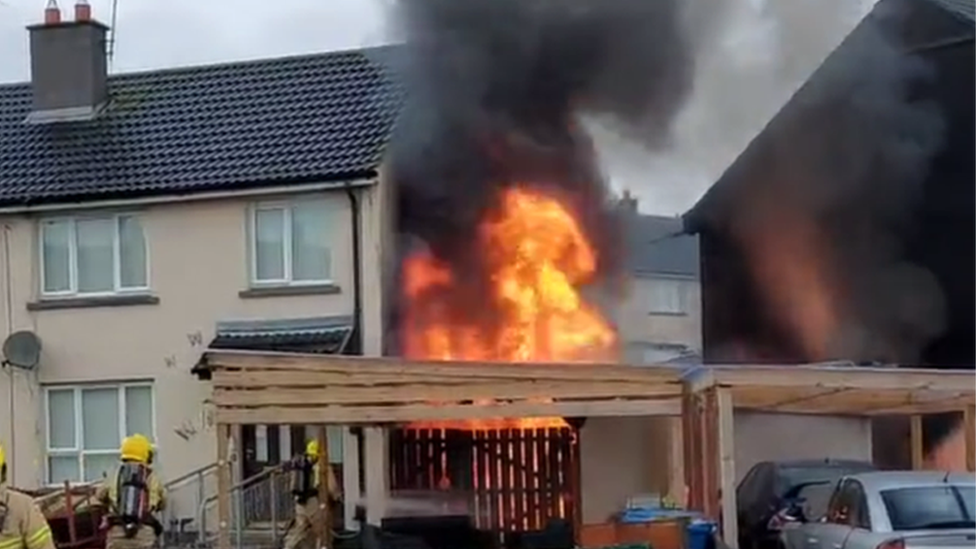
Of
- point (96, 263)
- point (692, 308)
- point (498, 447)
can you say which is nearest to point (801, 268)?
point (498, 447)

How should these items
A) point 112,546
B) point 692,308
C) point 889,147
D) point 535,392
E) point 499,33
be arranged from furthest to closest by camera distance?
point 692,308 < point 889,147 < point 499,33 < point 535,392 < point 112,546

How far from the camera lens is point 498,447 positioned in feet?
75.8

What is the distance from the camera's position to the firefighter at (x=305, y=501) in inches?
751

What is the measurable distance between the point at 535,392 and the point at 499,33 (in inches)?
278

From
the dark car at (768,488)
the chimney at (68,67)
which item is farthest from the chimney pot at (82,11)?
the dark car at (768,488)

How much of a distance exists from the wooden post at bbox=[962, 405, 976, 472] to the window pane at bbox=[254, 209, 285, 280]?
32.4 feet

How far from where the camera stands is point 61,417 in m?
25.0

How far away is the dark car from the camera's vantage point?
62.0 ft

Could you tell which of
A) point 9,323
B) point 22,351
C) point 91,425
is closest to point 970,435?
point 91,425

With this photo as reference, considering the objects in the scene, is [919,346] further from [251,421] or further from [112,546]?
[112,546]

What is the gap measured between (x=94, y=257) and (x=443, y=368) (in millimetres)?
9940

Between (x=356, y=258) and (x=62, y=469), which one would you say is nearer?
(x=356, y=258)

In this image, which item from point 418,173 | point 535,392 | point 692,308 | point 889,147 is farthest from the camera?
point 692,308

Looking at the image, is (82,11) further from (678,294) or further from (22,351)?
(678,294)
